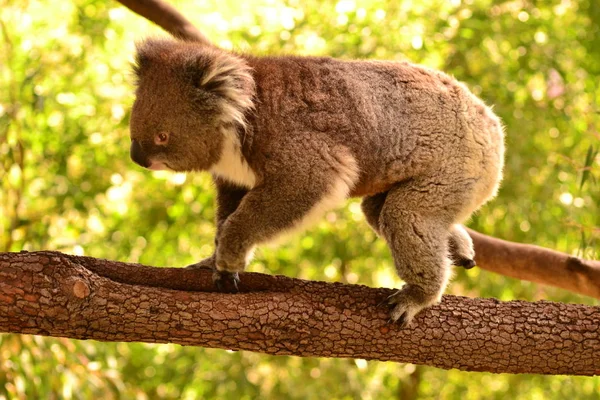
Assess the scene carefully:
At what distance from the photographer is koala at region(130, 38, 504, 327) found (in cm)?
259

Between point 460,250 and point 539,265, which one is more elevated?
point 460,250

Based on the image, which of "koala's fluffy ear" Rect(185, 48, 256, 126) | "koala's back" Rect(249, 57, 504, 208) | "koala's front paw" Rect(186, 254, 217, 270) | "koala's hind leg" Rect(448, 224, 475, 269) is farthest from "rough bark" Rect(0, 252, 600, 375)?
"koala's fluffy ear" Rect(185, 48, 256, 126)

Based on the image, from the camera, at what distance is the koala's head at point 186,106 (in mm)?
2600

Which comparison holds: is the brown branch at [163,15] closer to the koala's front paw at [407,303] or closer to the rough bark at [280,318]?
the rough bark at [280,318]

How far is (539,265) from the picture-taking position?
3.29m

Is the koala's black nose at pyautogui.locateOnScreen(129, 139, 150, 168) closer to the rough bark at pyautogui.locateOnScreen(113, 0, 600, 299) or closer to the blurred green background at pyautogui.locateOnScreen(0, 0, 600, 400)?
the rough bark at pyautogui.locateOnScreen(113, 0, 600, 299)

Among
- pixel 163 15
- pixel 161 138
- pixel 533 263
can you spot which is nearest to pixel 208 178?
pixel 163 15

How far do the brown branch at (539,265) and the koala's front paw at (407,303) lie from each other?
89cm

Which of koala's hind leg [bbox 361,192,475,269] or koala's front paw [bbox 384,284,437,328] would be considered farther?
koala's hind leg [bbox 361,192,475,269]

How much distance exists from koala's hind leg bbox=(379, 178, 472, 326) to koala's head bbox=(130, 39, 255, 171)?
0.66 m

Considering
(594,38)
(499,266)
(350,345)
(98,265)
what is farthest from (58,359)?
(594,38)

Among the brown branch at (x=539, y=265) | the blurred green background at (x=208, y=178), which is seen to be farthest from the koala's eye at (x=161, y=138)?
the blurred green background at (x=208, y=178)

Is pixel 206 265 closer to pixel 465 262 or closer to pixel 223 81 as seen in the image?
pixel 223 81

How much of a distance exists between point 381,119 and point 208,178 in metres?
2.04
